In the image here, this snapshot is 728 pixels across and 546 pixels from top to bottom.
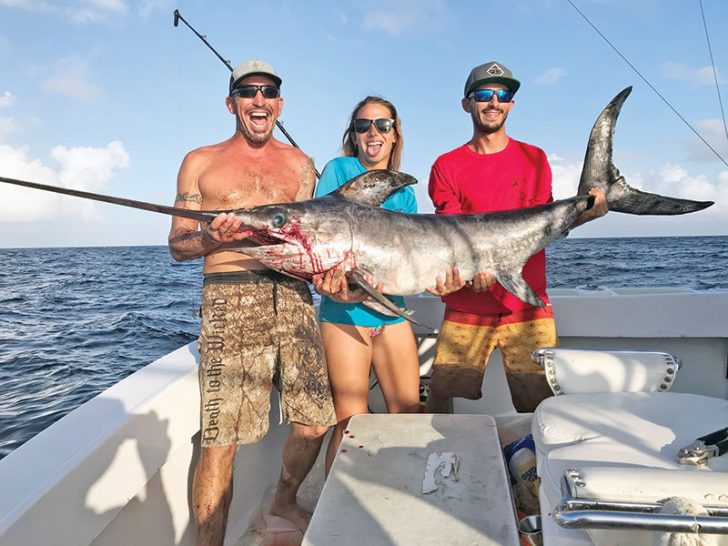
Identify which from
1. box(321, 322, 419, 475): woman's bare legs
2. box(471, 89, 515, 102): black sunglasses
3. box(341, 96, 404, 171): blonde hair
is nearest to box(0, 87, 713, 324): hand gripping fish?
box(321, 322, 419, 475): woman's bare legs

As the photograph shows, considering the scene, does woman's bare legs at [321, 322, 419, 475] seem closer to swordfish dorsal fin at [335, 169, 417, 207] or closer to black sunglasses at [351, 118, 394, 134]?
swordfish dorsal fin at [335, 169, 417, 207]

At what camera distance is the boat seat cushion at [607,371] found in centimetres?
226

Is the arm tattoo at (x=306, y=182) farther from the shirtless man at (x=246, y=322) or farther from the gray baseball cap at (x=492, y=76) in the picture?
the gray baseball cap at (x=492, y=76)

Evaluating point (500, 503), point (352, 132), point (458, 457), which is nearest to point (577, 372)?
point (458, 457)

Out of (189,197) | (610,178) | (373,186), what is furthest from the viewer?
(610,178)

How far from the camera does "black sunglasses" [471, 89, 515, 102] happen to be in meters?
3.09

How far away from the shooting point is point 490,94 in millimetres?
3100

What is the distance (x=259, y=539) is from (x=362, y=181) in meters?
1.98

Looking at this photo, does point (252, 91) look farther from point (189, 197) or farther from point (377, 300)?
point (377, 300)

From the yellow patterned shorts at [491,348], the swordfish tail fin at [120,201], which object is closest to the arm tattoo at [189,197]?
the swordfish tail fin at [120,201]

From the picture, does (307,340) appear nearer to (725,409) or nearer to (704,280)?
(725,409)

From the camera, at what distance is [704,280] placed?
20578 mm

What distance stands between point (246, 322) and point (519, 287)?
1516 millimetres

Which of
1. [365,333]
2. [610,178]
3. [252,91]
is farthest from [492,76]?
[365,333]
